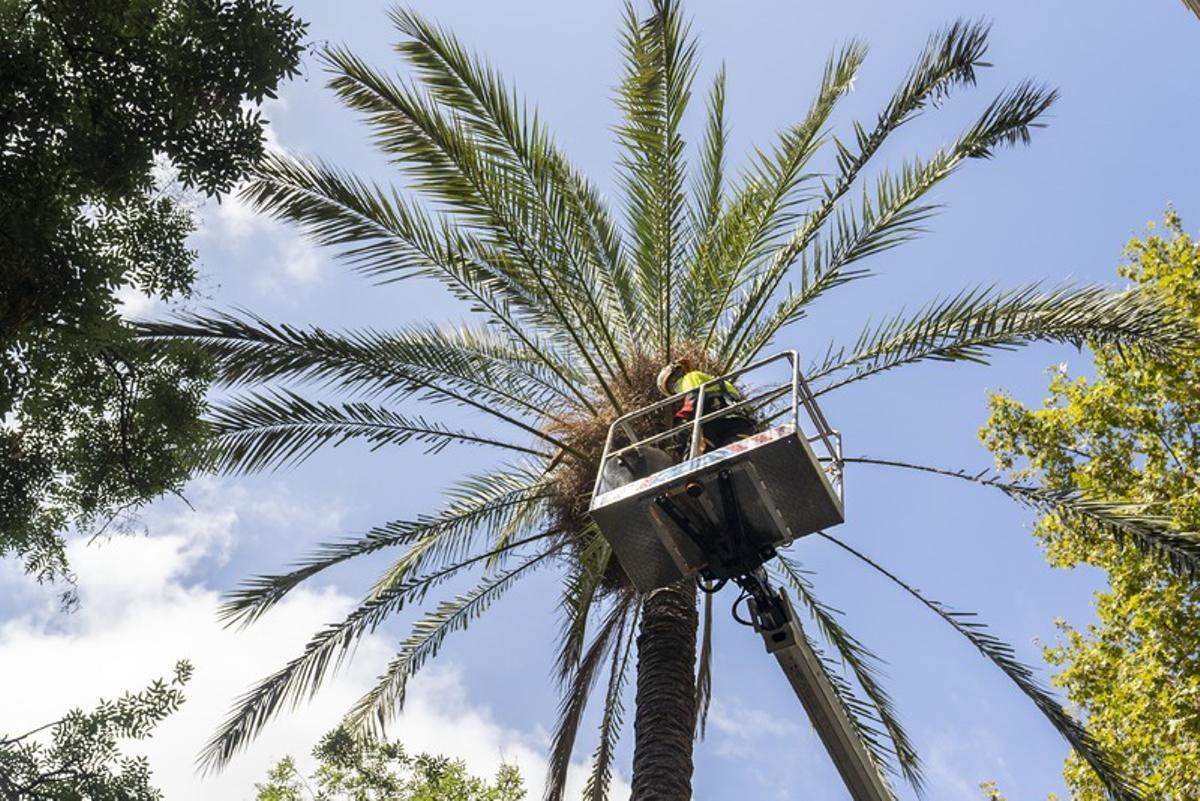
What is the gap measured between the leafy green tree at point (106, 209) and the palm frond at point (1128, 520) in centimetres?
647

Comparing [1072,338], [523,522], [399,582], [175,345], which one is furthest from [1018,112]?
[175,345]

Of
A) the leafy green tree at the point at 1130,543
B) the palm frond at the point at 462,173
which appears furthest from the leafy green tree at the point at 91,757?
the leafy green tree at the point at 1130,543

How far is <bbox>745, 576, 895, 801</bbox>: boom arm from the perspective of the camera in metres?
7.33

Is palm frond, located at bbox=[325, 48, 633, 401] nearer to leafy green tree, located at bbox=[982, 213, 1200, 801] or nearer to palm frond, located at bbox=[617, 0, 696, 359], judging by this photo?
palm frond, located at bbox=[617, 0, 696, 359]

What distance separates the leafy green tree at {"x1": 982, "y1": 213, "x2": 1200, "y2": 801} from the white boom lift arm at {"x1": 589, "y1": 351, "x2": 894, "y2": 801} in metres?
6.35

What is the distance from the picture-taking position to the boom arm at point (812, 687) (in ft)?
24.1

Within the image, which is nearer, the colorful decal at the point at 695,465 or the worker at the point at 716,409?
the colorful decal at the point at 695,465

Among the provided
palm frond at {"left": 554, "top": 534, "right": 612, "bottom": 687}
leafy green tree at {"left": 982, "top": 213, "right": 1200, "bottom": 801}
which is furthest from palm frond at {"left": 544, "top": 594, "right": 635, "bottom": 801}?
leafy green tree at {"left": 982, "top": 213, "right": 1200, "bottom": 801}

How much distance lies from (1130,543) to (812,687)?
6520mm

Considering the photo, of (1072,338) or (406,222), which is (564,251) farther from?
(1072,338)

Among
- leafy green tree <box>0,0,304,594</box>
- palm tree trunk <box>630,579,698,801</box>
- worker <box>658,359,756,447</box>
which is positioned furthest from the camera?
palm tree trunk <box>630,579,698,801</box>

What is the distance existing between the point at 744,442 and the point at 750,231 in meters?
4.03

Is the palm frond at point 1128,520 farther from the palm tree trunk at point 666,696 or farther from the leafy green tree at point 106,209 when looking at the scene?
the leafy green tree at point 106,209

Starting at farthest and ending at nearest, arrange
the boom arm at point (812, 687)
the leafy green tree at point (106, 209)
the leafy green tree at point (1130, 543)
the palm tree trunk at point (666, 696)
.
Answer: the leafy green tree at point (1130, 543), the palm tree trunk at point (666, 696), the boom arm at point (812, 687), the leafy green tree at point (106, 209)
